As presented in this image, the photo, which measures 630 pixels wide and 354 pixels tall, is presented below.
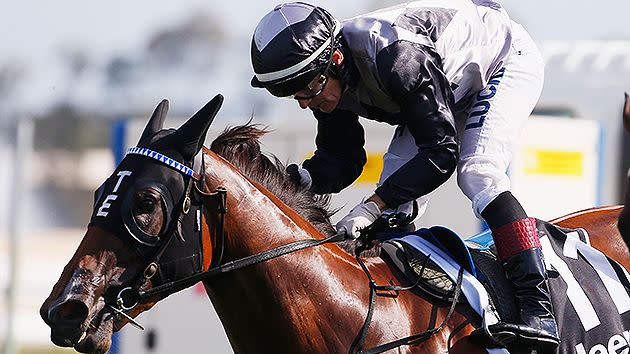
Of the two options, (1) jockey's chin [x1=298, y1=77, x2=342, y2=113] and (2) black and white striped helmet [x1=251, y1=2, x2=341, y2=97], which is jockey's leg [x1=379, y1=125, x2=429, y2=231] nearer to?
(1) jockey's chin [x1=298, y1=77, x2=342, y2=113]

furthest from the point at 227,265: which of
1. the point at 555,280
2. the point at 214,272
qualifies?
the point at 555,280

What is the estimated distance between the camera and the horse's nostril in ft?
→ 12.0

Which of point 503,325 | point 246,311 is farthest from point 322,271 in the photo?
point 503,325

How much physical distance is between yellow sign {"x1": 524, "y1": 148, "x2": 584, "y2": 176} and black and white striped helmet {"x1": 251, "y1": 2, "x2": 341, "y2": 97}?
452 cm

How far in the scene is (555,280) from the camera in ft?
14.1

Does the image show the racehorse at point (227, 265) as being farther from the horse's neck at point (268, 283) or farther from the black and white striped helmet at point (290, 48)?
the black and white striped helmet at point (290, 48)

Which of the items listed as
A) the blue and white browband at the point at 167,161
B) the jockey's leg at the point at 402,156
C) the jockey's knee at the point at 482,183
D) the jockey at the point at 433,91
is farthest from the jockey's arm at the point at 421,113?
the blue and white browband at the point at 167,161

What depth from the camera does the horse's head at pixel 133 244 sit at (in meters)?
3.68

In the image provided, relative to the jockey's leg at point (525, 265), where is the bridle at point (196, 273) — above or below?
above

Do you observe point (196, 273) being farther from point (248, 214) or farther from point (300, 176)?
point (300, 176)

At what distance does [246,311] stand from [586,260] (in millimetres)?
1401

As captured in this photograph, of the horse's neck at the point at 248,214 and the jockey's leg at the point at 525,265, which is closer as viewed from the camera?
the horse's neck at the point at 248,214

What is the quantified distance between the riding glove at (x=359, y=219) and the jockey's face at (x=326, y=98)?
39 centimetres

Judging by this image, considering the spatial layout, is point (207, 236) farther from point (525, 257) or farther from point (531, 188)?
point (531, 188)
